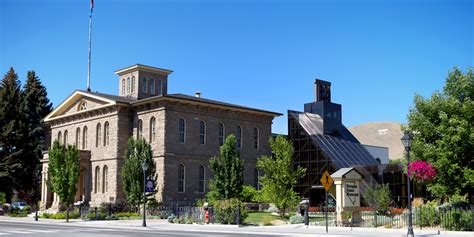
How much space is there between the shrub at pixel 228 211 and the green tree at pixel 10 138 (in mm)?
31745

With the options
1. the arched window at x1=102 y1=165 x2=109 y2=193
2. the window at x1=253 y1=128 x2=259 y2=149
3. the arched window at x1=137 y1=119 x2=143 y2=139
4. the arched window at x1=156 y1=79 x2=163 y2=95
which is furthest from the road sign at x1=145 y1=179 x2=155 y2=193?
the arched window at x1=156 y1=79 x2=163 y2=95

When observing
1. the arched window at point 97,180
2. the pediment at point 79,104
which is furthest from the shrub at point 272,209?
the pediment at point 79,104

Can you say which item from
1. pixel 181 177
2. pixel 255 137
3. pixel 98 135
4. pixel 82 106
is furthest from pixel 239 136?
pixel 82 106

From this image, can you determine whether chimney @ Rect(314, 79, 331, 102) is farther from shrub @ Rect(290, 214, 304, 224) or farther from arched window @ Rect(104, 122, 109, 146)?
shrub @ Rect(290, 214, 304, 224)

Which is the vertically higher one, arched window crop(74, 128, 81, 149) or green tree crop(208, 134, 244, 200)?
arched window crop(74, 128, 81, 149)

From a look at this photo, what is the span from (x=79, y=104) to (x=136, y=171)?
1481 centimetres

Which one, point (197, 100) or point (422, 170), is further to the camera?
point (197, 100)

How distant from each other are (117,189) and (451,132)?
3005cm

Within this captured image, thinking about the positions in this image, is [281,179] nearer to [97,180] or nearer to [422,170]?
[422,170]

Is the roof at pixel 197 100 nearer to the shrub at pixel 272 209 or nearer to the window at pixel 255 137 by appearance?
the window at pixel 255 137

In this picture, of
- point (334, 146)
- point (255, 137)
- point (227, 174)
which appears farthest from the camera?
point (334, 146)

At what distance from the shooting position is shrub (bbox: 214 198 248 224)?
108ft

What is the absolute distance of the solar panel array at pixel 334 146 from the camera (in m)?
57.8

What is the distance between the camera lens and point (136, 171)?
4219 cm
